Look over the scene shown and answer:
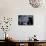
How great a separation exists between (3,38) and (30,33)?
994 millimetres

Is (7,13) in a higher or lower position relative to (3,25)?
higher

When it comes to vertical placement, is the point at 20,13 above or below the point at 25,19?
above

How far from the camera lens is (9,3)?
475 centimetres

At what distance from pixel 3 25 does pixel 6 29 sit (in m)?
0.18

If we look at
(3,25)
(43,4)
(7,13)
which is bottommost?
(3,25)

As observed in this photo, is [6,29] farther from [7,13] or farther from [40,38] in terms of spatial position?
[40,38]

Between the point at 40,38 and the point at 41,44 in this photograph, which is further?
the point at 40,38

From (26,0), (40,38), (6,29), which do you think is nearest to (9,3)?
(26,0)

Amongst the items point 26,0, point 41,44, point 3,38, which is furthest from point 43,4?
point 3,38

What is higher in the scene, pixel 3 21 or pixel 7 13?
pixel 7 13

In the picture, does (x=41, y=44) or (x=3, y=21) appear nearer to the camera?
(x=41, y=44)

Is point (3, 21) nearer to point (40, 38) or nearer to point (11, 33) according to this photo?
point (11, 33)

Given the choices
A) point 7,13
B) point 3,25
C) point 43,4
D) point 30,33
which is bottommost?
point 30,33

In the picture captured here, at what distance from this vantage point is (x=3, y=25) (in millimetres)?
4707
